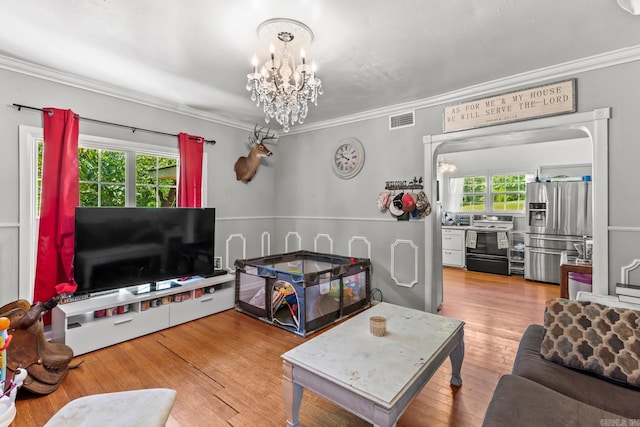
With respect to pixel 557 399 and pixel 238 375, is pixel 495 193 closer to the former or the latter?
pixel 557 399

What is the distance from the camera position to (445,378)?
2.26 m

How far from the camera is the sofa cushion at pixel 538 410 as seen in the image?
119 centimetres

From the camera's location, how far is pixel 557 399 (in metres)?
1.30

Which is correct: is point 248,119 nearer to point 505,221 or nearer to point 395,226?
point 395,226

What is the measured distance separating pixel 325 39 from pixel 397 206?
6.79ft

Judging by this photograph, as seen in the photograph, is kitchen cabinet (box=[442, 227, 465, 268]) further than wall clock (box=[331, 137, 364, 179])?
Yes

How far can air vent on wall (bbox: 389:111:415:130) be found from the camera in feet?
11.7

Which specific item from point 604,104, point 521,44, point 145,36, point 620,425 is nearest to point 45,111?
point 145,36

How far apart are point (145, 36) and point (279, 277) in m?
2.35

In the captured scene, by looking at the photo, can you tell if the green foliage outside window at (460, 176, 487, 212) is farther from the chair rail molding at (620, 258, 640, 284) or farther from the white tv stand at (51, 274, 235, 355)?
the white tv stand at (51, 274, 235, 355)

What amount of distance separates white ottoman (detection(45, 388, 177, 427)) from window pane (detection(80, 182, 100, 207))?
243cm

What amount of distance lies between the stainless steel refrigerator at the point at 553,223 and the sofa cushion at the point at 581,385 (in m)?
4.27

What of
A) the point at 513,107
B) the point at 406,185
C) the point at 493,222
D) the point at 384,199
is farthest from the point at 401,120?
the point at 493,222

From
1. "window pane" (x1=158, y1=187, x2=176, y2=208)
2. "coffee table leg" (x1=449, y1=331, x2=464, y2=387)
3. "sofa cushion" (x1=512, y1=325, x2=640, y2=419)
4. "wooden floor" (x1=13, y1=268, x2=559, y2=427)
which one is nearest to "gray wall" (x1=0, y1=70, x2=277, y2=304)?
"window pane" (x1=158, y1=187, x2=176, y2=208)
